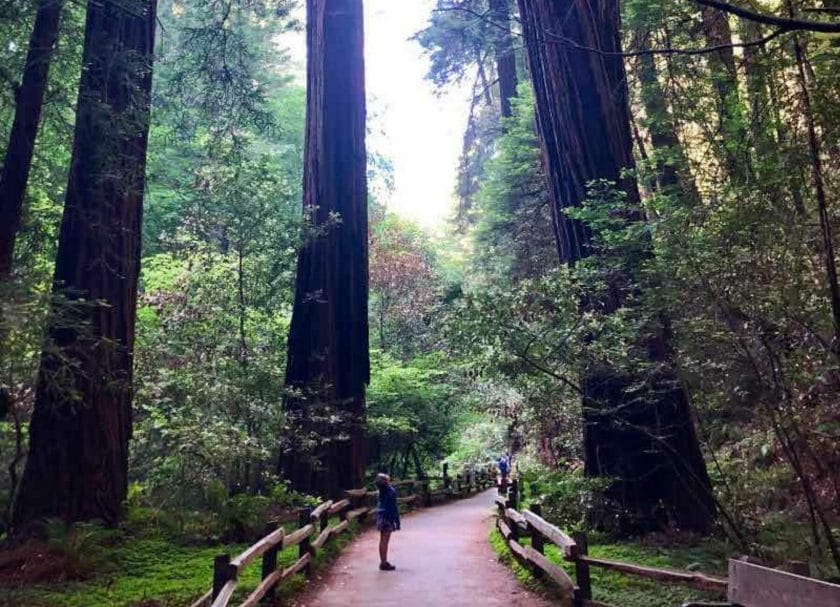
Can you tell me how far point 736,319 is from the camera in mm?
6832

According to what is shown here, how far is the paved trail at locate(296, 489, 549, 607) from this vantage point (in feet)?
25.8

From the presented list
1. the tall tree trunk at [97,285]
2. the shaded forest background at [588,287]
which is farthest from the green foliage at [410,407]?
the tall tree trunk at [97,285]

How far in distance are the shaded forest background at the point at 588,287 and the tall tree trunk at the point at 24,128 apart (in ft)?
0.67

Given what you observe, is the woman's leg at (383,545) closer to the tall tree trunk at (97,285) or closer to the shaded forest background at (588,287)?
the shaded forest background at (588,287)

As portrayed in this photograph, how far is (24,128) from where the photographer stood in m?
7.08

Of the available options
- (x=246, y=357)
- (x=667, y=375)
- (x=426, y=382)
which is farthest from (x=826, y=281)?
(x=426, y=382)

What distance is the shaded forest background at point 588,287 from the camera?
615 cm

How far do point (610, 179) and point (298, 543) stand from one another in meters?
6.14

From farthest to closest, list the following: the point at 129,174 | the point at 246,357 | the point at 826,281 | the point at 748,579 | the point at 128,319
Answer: the point at 246,357 < the point at 128,319 < the point at 129,174 < the point at 826,281 < the point at 748,579

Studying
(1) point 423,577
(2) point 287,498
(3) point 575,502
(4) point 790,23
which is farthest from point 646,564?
(2) point 287,498

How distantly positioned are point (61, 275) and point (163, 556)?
362 cm

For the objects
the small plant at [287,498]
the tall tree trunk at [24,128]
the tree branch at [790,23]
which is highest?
the tall tree trunk at [24,128]

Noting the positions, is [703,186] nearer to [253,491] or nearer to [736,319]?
[736,319]

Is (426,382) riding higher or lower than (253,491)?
higher
